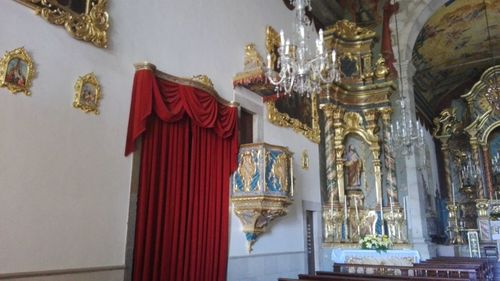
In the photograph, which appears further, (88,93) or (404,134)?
(404,134)

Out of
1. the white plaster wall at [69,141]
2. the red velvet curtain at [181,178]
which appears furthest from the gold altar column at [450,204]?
the white plaster wall at [69,141]

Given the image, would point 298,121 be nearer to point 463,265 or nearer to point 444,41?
point 463,265

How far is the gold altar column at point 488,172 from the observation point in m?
16.2

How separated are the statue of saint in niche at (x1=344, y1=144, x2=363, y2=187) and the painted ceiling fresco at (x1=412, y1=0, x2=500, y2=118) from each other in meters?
5.62

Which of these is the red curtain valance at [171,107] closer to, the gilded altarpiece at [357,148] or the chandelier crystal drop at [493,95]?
the gilded altarpiece at [357,148]

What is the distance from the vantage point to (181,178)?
236 inches

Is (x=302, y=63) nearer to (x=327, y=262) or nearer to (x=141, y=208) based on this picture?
(x=141, y=208)

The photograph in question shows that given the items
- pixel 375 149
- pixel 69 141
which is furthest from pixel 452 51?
pixel 69 141

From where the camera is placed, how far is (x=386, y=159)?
10.7 meters

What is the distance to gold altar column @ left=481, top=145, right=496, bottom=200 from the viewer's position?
16.2 metres

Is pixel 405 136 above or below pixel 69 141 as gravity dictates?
above

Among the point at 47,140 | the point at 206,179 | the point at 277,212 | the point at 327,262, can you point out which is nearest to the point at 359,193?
the point at 327,262

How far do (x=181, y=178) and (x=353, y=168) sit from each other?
6220mm

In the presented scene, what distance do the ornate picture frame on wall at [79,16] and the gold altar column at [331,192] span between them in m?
6.90
